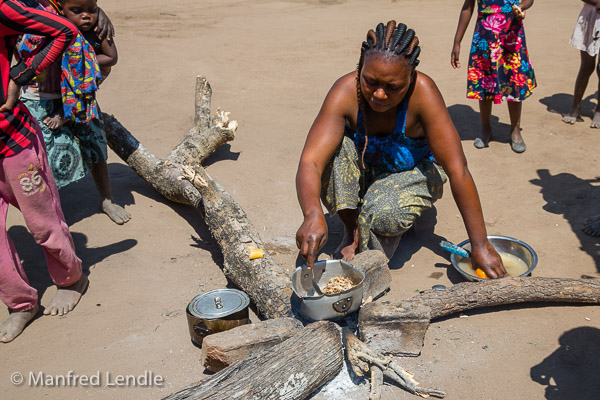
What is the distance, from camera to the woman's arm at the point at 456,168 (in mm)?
2998

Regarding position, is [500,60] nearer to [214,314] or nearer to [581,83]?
[581,83]

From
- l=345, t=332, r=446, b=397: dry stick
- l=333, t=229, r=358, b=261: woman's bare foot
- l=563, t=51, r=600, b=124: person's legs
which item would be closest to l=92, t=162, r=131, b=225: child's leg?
l=333, t=229, r=358, b=261: woman's bare foot

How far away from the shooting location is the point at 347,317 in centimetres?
280

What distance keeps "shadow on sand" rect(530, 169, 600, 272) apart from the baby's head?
11.1 feet

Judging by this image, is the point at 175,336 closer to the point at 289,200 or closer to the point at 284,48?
the point at 289,200

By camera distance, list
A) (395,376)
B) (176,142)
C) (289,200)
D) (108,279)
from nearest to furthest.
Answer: (395,376), (108,279), (289,200), (176,142)

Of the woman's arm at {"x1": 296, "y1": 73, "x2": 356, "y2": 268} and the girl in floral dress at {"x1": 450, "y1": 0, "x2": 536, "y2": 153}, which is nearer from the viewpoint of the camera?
the woman's arm at {"x1": 296, "y1": 73, "x2": 356, "y2": 268}

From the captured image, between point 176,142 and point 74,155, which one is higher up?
point 74,155

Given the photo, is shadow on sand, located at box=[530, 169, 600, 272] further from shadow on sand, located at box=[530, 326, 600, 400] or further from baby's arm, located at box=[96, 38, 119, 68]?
baby's arm, located at box=[96, 38, 119, 68]

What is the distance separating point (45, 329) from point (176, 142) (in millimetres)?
2686

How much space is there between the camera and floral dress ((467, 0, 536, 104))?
4.73 meters

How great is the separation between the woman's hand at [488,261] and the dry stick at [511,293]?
0.10m

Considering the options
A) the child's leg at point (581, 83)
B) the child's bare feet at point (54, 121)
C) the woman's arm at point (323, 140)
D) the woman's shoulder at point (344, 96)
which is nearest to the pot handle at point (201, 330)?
the woman's arm at point (323, 140)

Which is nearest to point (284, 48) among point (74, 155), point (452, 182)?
point (74, 155)
